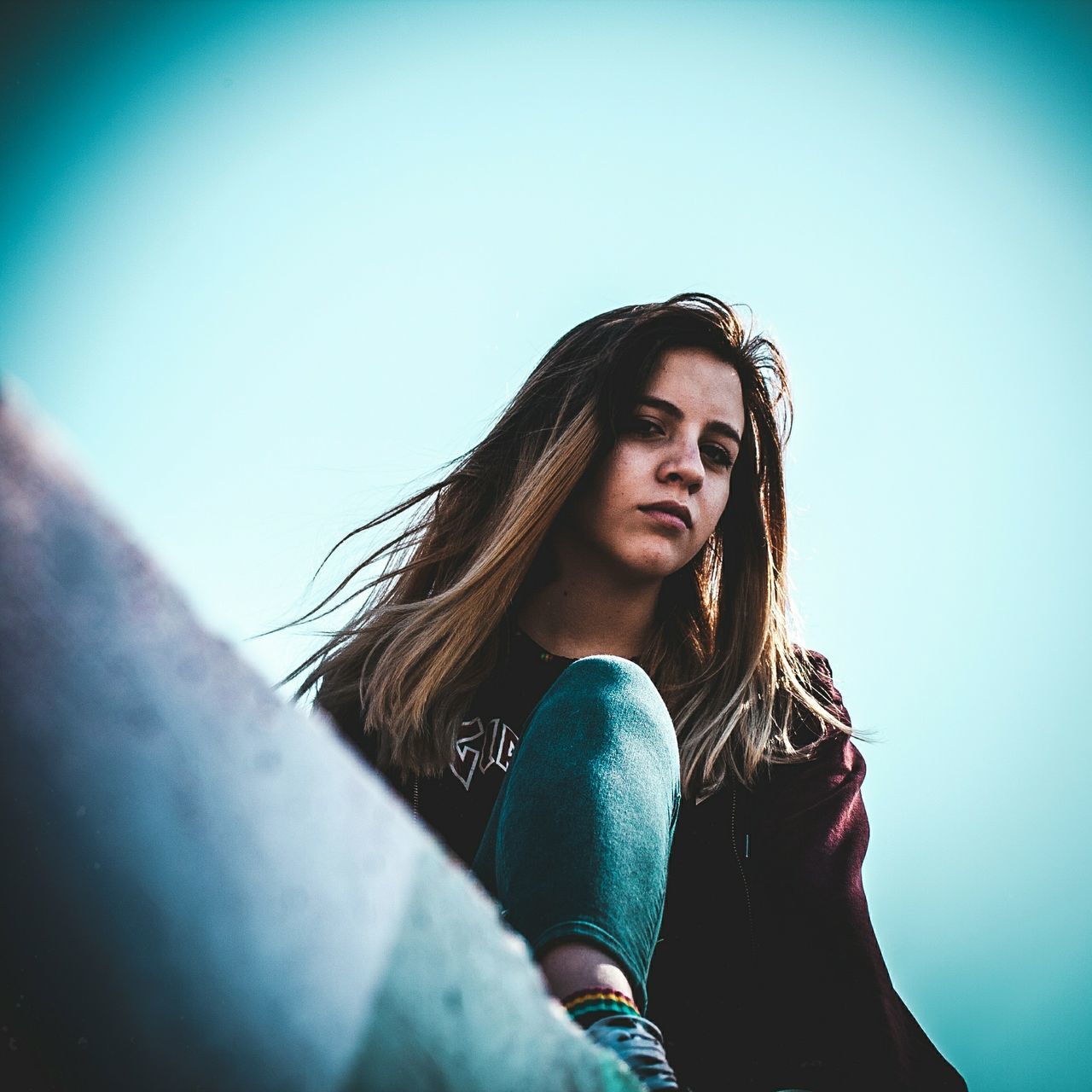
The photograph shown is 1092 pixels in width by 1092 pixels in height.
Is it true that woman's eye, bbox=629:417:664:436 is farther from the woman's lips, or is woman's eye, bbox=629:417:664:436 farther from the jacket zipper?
the jacket zipper

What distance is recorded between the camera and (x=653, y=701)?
A: 0.97 meters

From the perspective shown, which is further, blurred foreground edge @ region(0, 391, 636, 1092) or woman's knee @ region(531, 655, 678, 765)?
woman's knee @ region(531, 655, 678, 765)

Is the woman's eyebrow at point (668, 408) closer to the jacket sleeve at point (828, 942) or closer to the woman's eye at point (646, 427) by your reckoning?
the woman's eye at point (646, 427)

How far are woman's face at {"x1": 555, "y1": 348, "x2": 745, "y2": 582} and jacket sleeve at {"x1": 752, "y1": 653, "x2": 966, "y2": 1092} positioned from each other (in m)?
0.43

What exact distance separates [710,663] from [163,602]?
1.34 meters

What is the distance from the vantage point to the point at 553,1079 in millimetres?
459

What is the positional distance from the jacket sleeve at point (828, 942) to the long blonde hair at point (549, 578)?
0.08 meters

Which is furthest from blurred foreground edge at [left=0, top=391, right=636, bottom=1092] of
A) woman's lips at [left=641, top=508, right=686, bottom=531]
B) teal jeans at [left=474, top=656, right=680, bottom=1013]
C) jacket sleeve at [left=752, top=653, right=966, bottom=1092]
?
woman's lips at [left=641, top=508, right=686, bottom=531]

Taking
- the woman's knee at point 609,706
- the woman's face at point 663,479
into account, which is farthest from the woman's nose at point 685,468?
the woman's knee at point 609,706

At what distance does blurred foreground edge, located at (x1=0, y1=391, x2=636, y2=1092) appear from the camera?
404 mm

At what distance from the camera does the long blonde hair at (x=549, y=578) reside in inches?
59.1

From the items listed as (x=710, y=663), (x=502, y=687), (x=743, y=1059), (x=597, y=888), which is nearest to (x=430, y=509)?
(x=502, y=687)

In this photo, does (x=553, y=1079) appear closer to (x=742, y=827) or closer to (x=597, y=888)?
(x=597, y=888)

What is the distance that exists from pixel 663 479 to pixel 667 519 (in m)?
0.07
